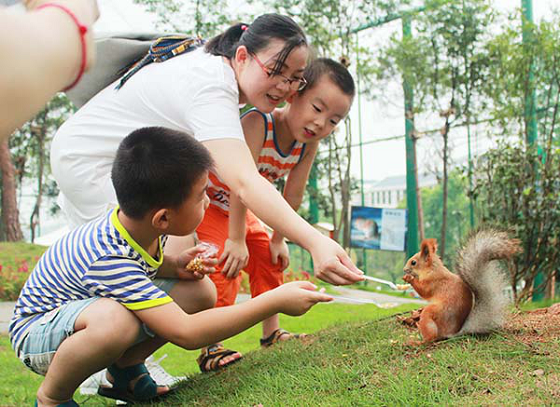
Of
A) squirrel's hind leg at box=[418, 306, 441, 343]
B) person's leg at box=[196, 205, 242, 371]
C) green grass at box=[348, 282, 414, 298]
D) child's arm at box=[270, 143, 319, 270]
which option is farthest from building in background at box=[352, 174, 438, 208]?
squirrel's hind leg at box=[418, 306, 441, 343]

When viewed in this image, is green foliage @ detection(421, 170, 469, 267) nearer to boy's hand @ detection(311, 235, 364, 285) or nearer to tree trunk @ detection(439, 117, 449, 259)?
tree trunk @ detection(439, 117, 449, 259)

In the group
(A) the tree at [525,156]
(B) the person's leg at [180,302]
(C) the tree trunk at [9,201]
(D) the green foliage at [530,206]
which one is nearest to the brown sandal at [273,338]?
(B) the person's leg at [180,302]

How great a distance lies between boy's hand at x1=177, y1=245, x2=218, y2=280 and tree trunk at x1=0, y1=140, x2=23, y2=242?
344 inches

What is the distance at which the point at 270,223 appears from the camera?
73.0 inches

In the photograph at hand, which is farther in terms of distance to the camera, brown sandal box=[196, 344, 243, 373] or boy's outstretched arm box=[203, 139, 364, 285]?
brown sandal box=[196, 344, 243, 373]

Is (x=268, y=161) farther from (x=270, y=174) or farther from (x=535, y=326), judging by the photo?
(x=535, y=326)

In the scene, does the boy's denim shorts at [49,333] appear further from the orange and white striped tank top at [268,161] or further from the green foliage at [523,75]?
the green foliage at [523,75]

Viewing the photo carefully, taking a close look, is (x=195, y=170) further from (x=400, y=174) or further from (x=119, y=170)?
(x=400, y=174)

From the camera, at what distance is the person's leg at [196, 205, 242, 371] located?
2.54 metres

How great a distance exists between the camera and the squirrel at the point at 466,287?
1.93 metres

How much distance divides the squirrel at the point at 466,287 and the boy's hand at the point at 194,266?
0.73m

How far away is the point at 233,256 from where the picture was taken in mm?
2416

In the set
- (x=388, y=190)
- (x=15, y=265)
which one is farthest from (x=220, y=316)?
(x=388, y=190)

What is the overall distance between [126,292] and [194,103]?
68 centimetres
